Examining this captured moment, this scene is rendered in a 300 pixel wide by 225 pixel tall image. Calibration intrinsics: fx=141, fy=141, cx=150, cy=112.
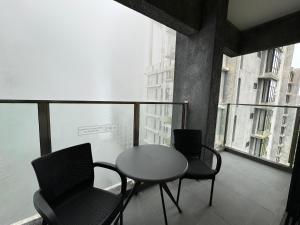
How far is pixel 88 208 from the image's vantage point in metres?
1.00

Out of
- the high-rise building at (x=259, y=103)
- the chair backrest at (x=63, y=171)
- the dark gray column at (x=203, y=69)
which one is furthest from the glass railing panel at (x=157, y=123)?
the high-rise building at (x=259, y=103)

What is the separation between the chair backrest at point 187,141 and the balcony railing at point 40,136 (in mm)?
555

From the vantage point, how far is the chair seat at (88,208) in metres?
0.91

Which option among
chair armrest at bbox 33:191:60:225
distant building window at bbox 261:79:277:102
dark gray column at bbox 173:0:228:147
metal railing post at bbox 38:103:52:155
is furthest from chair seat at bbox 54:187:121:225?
distant building window at bbox 261:79:277:102

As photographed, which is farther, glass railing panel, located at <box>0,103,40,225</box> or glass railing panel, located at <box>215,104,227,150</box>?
glass railing panel, located at <box>215,104,227,150</box>

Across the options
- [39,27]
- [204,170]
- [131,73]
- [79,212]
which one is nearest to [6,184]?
[79,212]

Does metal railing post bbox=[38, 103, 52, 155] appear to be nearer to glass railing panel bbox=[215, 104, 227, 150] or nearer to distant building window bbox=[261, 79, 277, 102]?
glass railing panel bbox=[215, 104, 227, 150]

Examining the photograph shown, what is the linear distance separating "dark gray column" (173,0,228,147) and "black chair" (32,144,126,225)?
166 cm

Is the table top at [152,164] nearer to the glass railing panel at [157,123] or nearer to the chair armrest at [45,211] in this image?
the chair armrest at [45,211]

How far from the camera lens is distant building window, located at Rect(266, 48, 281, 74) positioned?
21.7 feet

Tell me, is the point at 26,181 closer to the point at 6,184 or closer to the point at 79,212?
the point at 6,184

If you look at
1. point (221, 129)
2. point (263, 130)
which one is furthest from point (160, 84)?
point (263, 130)

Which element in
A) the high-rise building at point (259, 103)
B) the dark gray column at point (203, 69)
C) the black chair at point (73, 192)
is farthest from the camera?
the high-rise building at point (259, 103)

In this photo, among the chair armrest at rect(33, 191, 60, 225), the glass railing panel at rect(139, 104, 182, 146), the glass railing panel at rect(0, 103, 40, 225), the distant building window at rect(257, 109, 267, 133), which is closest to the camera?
the chair armrest at rect(33, 191, 60, 225)
